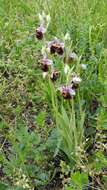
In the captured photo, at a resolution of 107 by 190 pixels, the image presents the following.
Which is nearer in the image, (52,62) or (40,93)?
(52,62)

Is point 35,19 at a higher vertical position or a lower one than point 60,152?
higher

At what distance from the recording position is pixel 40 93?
2098mm

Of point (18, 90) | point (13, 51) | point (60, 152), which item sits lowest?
point (60, 152)

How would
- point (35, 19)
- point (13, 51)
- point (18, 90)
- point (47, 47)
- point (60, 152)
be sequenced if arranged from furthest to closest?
point (35, 19) < point (13, 51) < point (18, 90) < point (60, 152) < point (47, 47)

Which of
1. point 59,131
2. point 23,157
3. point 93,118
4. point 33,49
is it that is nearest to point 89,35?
point 33,49

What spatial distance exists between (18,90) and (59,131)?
0.51 meters

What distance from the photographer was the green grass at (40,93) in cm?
174

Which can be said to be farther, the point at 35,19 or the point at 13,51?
the point at 35,19

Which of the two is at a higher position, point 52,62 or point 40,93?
point 52,62

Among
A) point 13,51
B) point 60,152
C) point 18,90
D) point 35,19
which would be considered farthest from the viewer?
point 35,19

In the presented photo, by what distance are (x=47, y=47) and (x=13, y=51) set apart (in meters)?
0.70

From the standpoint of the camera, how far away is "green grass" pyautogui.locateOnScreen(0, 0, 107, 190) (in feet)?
5.70

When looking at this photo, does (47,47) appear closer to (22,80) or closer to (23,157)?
(23,157)

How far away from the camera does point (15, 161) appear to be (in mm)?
1724
